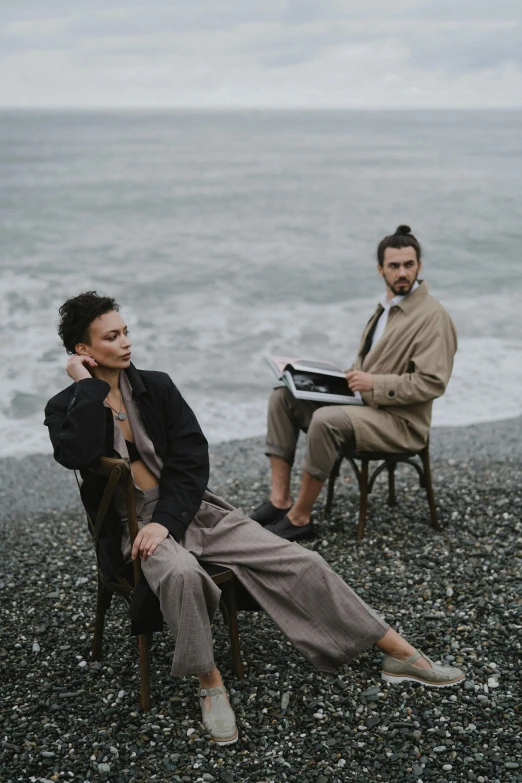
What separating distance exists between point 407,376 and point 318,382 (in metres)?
0.54

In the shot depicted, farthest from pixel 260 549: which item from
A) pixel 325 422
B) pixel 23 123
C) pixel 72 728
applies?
pixel 23 123

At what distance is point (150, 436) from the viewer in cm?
322

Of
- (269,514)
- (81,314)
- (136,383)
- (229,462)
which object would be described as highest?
(81,314)

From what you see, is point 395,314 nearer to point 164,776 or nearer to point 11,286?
point 164,776

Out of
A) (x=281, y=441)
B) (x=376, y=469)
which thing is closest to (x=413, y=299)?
(x=376, y=469)

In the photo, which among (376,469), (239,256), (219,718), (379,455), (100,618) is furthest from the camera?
(239,256)

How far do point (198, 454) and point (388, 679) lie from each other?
121 cm

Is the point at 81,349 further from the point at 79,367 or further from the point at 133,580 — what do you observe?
the point at 133,580

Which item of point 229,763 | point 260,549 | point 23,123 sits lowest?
point 229,763

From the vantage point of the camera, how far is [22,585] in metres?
4.36

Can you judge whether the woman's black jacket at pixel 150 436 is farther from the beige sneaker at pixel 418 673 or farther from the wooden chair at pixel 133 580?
the beige sneaker at pixel 418 673

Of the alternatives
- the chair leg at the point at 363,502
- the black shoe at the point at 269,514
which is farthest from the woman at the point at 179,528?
the black shoe at the point at 269,514

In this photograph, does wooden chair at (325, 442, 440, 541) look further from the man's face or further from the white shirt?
the man's face

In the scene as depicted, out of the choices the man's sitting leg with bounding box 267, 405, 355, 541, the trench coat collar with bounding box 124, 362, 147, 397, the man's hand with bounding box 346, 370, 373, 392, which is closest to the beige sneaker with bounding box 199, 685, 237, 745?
the trench coat collar with bounding box 124, 362, 147, 397
